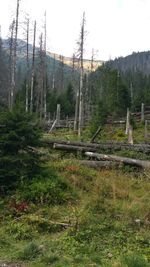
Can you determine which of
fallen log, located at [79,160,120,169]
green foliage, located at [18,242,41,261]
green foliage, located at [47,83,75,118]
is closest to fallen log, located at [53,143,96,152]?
fallen log, located at [79,160,120,169]

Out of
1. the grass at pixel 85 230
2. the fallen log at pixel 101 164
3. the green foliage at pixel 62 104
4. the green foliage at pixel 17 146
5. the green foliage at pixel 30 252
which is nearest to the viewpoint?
the grass at pixel 85 230

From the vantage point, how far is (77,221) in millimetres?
9758

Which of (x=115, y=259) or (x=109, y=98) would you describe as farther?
(x=109, y=98)

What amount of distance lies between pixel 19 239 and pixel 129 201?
392 centimetres

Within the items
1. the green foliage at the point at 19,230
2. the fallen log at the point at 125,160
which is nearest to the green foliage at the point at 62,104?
the fallen log at the point at 125,160

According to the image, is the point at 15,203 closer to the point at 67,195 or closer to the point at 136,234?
the point at 67,195

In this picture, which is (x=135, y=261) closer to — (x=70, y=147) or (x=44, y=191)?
(x=44, y=191)

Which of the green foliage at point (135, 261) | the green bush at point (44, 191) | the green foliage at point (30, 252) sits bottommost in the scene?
the green foliage at point (30, 252)

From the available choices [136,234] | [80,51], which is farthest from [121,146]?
[80,51]

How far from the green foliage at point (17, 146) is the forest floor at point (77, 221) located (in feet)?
1.52

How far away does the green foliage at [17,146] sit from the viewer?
41.3ft

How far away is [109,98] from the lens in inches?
2072

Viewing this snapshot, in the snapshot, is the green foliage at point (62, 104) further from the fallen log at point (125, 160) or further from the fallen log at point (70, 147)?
the fallen log at point (125, 160)

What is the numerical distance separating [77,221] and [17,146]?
426cm
